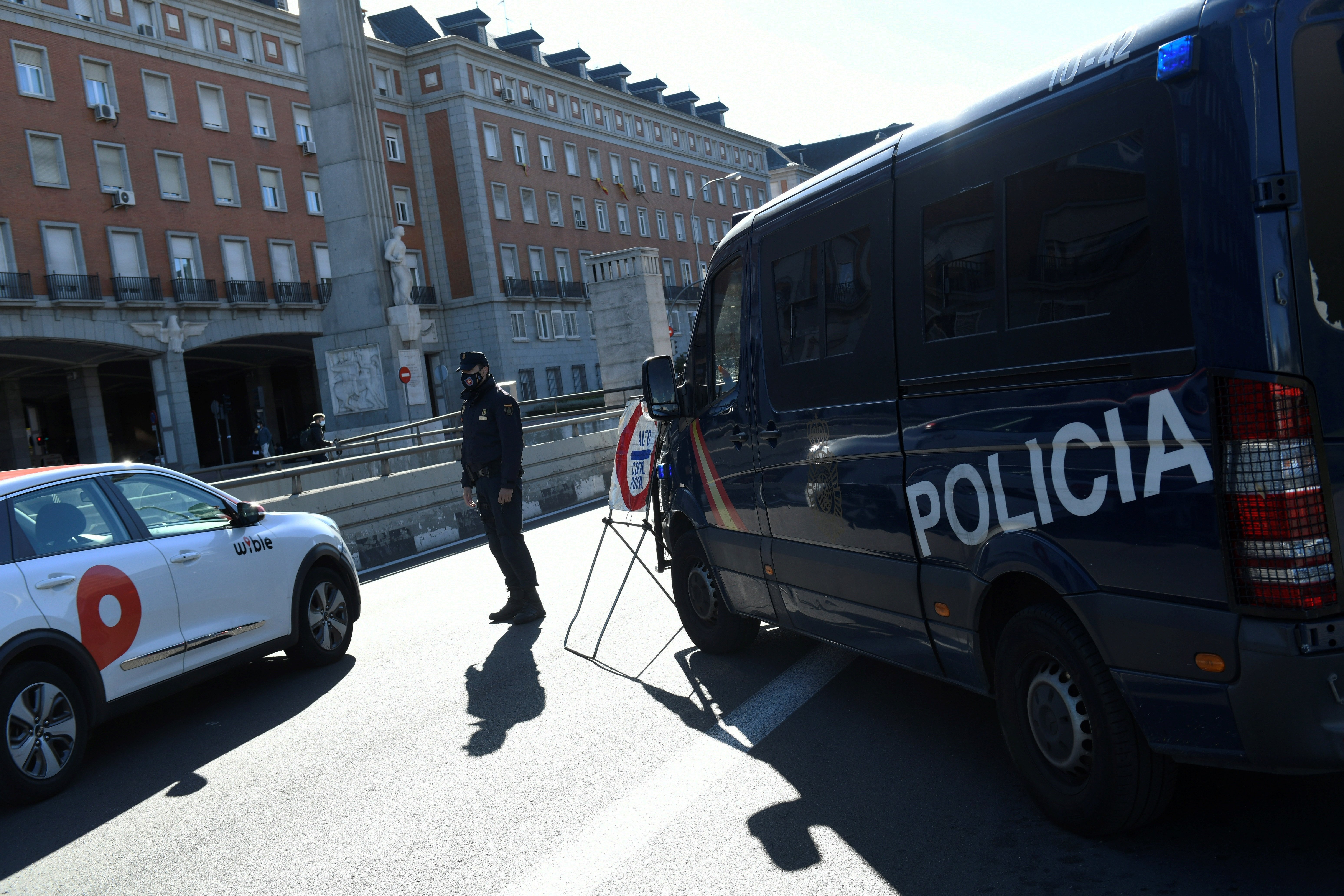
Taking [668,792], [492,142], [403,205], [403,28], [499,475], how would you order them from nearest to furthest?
[668,792]
[499,475]
[403,205]
[492,142]
[403,28]

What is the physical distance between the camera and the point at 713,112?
90.9m

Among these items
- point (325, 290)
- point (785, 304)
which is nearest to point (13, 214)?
point (325, 290)

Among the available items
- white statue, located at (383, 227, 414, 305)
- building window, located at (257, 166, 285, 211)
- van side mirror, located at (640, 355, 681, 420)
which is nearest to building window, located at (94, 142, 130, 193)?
building window, located at (257, 166, 285, 211)

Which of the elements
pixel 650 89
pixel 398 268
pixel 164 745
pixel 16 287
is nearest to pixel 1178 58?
pixel 164 745

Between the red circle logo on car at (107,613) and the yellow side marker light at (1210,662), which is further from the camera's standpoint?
the red circle logo on car at (107,613)

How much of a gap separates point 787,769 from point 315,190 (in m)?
52.4

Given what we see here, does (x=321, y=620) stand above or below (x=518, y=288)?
below

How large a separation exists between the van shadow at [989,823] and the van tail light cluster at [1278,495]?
924 millimetres

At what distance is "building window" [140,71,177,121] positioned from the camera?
45125 millimetres

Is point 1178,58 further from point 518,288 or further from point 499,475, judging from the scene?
point 518,288

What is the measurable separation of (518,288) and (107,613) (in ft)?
185

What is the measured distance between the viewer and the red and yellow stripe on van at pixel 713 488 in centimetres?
618

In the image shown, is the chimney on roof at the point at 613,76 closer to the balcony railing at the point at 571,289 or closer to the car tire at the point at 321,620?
the balcony railing at the point at 571,289

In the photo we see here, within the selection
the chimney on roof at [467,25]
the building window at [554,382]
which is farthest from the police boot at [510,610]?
the chimney on roof at [467,25]
